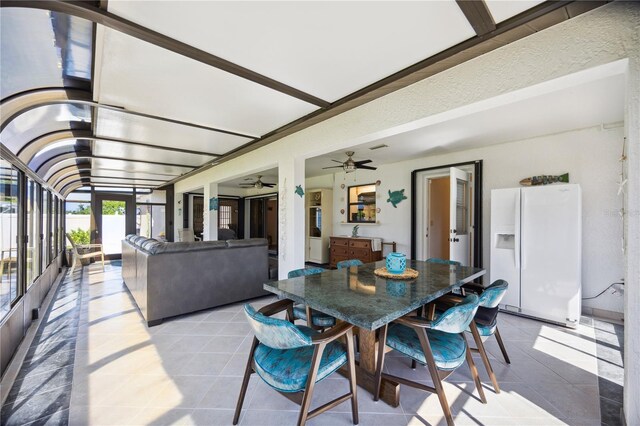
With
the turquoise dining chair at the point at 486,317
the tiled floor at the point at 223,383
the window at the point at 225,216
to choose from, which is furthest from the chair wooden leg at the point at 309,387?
the window at the point at 225,216

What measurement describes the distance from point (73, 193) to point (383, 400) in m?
9.98

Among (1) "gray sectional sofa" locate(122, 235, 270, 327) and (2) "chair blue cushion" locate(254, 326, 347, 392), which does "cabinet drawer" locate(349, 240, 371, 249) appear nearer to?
(1) "gray sectional sofa" locate(122, 235, 270, 327)

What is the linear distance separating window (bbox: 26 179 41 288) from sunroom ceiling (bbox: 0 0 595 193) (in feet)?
2.52

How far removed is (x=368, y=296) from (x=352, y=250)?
4.34 metres

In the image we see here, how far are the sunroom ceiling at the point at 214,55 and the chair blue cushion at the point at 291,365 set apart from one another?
1925 mm

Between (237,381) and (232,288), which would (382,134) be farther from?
(232,288)

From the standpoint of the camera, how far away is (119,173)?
6.45m

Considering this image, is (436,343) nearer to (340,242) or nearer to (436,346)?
(436,346)

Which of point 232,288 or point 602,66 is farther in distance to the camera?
point 232,288

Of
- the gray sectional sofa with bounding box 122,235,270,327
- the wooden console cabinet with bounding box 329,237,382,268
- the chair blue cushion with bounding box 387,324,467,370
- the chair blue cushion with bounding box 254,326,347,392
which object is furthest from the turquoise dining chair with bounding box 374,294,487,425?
the wooden console cabinet with bounding box 329,237,382,268

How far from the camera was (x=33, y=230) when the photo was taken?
148 inches

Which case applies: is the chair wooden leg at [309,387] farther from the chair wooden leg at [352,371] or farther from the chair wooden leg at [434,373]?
the chair wooden leg at [434,373]

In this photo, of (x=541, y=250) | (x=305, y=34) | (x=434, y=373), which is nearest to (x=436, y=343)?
(x=434, y=373)

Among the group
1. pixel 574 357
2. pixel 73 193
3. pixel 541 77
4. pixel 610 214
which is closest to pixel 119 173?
pixel 73 193
